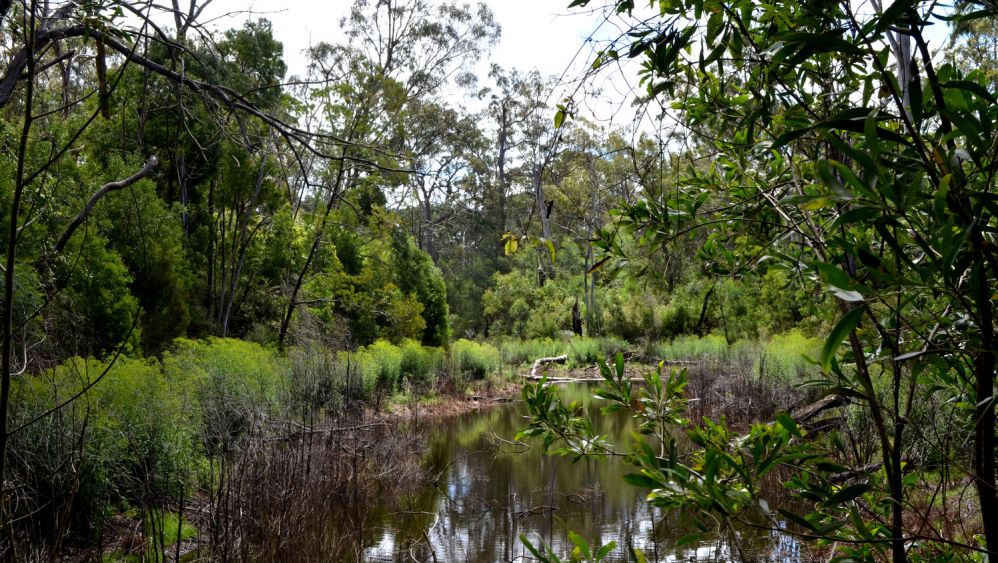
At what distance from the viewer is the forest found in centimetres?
105

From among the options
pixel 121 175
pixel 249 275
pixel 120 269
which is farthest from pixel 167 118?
pixel 120 269

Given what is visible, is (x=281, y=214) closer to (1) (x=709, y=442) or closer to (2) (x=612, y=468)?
(2) (x=612, y=468)

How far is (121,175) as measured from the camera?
8586 mm

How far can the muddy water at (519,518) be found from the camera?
193 inches

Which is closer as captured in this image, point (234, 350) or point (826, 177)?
point (826, 177)

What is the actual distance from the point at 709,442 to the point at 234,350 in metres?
7.14

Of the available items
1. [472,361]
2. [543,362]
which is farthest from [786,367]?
[543,362]

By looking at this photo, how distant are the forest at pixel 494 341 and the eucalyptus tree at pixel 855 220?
0.01 m

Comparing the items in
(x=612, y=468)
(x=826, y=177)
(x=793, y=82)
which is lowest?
(x=612, y=468)

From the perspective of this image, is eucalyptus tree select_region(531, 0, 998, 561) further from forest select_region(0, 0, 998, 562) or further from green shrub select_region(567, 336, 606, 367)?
green shrub select_region(567, 336, 606, 367)

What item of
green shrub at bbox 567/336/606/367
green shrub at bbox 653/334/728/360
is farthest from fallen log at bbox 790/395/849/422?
→ green shrub at bbox 567/336/606/367

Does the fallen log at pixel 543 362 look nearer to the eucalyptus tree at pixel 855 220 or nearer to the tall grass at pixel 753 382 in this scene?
the tall grass at pixel 753 382

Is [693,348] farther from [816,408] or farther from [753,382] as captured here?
[816,408]

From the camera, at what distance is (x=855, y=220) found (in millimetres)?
809
